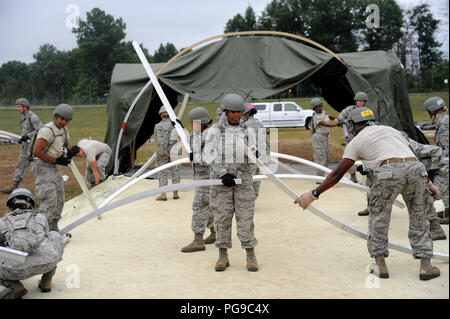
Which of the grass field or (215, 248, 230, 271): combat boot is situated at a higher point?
the grass field

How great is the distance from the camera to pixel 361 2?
36312 millimetres

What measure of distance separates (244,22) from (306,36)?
5724 mm

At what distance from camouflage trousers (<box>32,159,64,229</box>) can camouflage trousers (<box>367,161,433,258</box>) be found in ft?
12.9

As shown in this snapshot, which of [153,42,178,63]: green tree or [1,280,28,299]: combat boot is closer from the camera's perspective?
[1,280,28,299]: combat boot

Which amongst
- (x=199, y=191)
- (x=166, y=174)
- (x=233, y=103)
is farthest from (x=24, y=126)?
(x=233, y=103)

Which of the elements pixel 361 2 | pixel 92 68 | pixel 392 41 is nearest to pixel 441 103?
pixel 361 2

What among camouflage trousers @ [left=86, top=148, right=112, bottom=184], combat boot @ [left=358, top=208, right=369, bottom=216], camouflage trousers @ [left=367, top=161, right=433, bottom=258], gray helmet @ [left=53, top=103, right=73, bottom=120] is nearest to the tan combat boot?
camouflage trousers @ [left=367, top=161, right=433, bottom=258]

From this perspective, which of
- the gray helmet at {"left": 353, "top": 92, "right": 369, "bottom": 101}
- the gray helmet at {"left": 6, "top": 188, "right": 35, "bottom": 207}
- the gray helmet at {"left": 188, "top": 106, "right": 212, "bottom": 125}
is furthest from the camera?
the gray helmet at {"left": 353, "top": 92, "right": 369, "bottom": 101}

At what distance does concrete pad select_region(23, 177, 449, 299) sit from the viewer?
4426mm

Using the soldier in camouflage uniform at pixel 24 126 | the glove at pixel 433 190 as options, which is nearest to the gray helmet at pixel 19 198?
the glove at pixel 433 190

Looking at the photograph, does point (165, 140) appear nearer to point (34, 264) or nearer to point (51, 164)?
point (51, 164)

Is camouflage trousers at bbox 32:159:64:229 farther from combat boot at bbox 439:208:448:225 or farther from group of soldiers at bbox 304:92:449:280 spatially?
combat boot at bbox 439:208:448:225

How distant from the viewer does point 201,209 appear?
5941 mm
